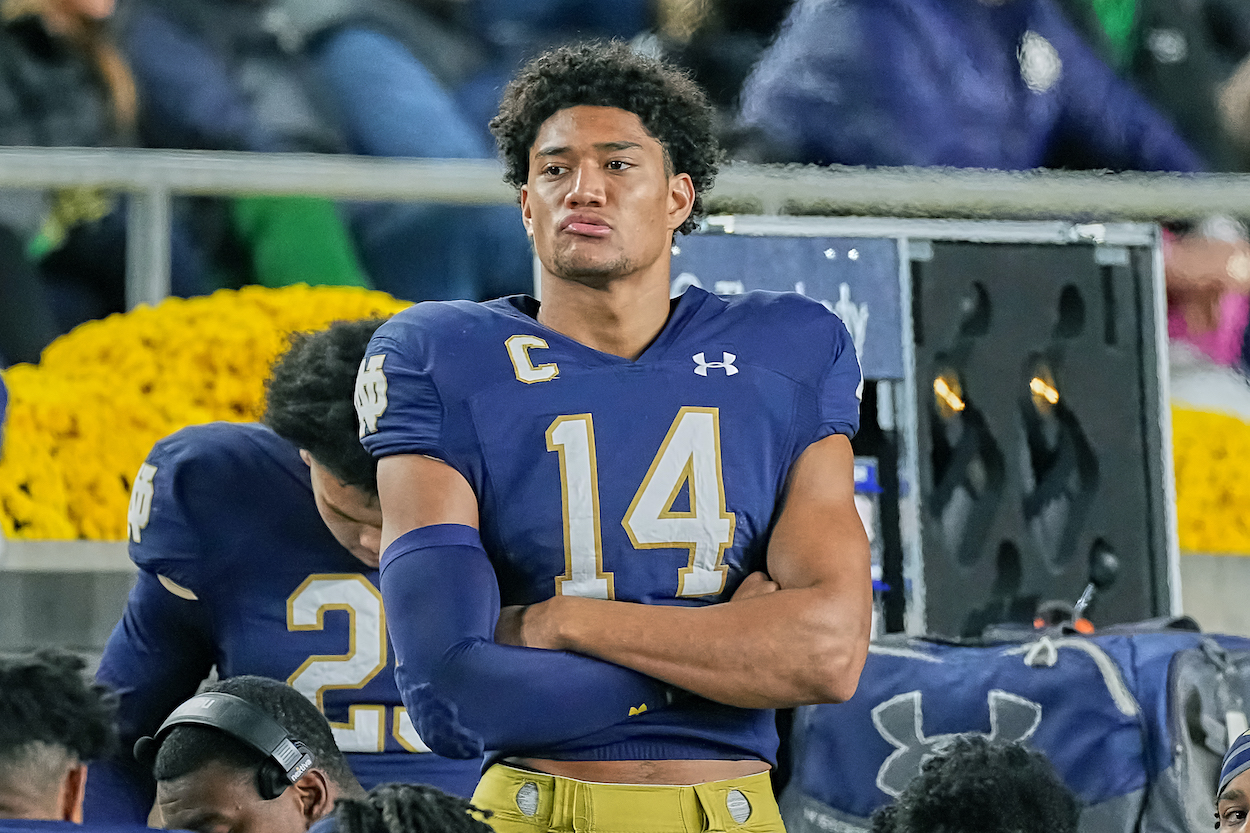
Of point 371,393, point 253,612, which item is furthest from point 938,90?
point 371,393

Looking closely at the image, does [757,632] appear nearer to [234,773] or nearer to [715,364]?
[715,364]

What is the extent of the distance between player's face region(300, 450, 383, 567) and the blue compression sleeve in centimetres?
71

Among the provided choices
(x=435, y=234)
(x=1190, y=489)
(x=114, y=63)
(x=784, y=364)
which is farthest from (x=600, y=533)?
(x=114, y=63)

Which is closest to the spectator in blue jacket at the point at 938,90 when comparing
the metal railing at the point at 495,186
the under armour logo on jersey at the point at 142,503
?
the metal railing at the point at 495,186

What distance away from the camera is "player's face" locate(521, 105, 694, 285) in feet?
6.15

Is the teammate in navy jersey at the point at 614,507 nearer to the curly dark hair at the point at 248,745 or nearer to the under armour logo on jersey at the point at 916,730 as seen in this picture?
the curly dark hair at the point at 248,745

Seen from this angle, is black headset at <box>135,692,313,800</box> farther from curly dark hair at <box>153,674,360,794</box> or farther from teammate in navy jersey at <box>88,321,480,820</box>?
teammate in navy jersey at <box>88,321,480,820</box>

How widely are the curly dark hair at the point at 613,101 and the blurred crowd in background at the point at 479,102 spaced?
213cm

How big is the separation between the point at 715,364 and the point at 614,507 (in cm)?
21

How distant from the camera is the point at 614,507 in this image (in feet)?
5.78

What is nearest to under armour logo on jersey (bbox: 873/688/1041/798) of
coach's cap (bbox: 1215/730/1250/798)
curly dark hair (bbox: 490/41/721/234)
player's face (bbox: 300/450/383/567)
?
coach's cap (bbox: 1215/730/1250/798)

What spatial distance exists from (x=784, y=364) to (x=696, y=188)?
281 millimetres

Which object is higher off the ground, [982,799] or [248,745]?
[248,745]

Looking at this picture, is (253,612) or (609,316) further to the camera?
(253,612)
